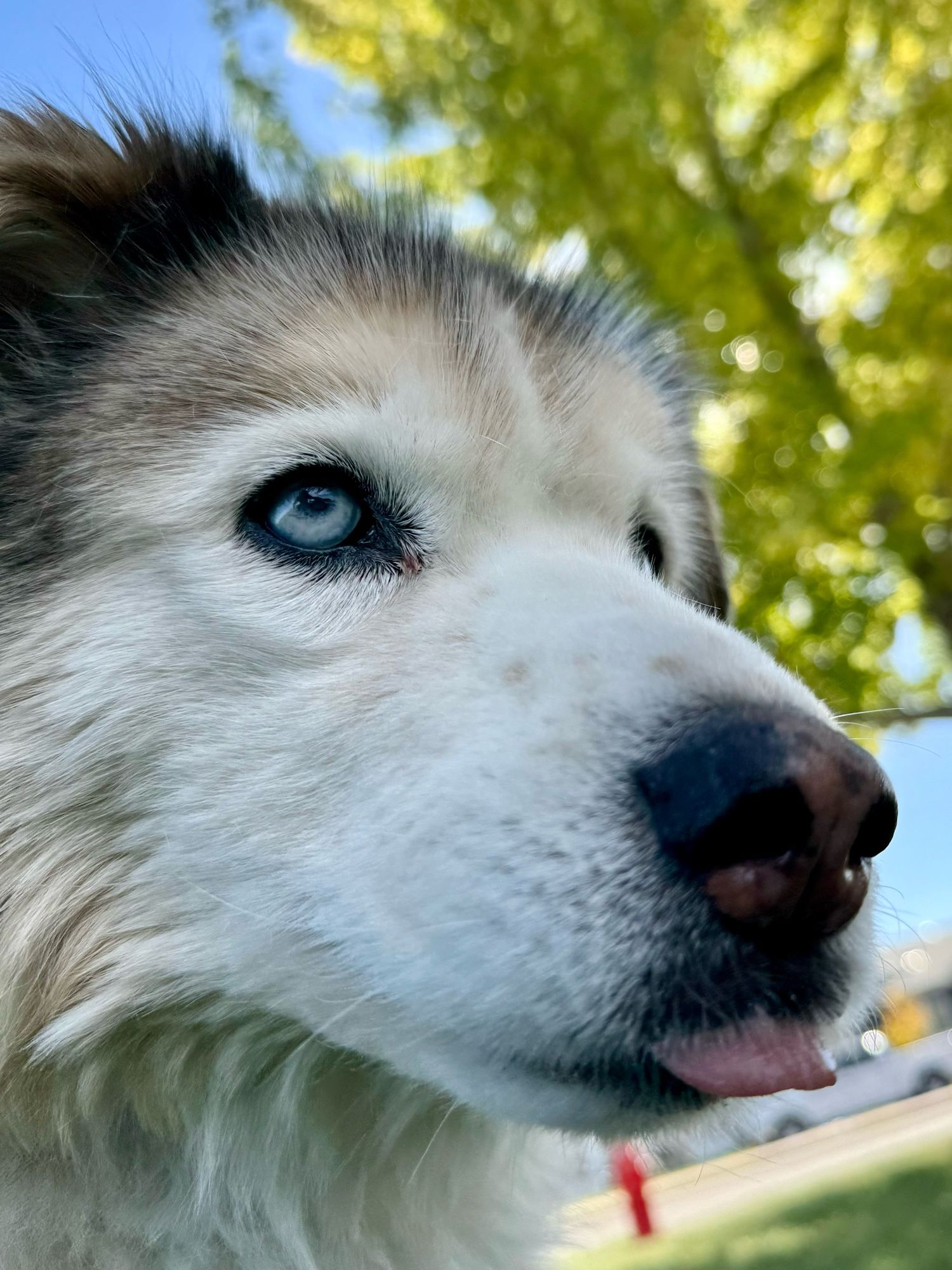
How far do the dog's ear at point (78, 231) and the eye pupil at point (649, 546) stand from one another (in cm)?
110

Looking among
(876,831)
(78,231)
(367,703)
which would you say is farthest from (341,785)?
(78,231)

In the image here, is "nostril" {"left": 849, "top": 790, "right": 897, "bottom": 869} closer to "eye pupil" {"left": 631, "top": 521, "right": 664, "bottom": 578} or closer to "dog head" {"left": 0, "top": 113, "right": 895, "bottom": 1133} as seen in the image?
"dog head" {"left": 0, "top": 113, "right": 895, "bottom": 1133}

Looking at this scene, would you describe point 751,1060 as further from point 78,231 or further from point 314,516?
point 78,231

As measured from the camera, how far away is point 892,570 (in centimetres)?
891

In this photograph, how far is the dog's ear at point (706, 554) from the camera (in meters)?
2.97

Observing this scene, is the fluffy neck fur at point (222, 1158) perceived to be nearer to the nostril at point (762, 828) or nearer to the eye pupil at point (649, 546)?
the nostril at point (762, 828)

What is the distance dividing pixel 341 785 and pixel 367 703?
125mm

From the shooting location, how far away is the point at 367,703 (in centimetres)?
159

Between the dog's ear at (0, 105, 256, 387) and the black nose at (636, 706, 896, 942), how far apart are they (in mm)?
1417

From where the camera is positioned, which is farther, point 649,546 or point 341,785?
point 649,546

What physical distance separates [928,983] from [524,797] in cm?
3566

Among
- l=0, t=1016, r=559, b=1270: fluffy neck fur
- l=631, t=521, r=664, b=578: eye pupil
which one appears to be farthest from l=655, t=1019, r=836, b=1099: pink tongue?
l=631, t=521, r=664, b=578: eye pupil

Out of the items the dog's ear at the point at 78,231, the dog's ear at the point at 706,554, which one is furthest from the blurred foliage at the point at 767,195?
the dog's ear at the point at 78,231

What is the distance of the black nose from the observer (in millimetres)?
1278
